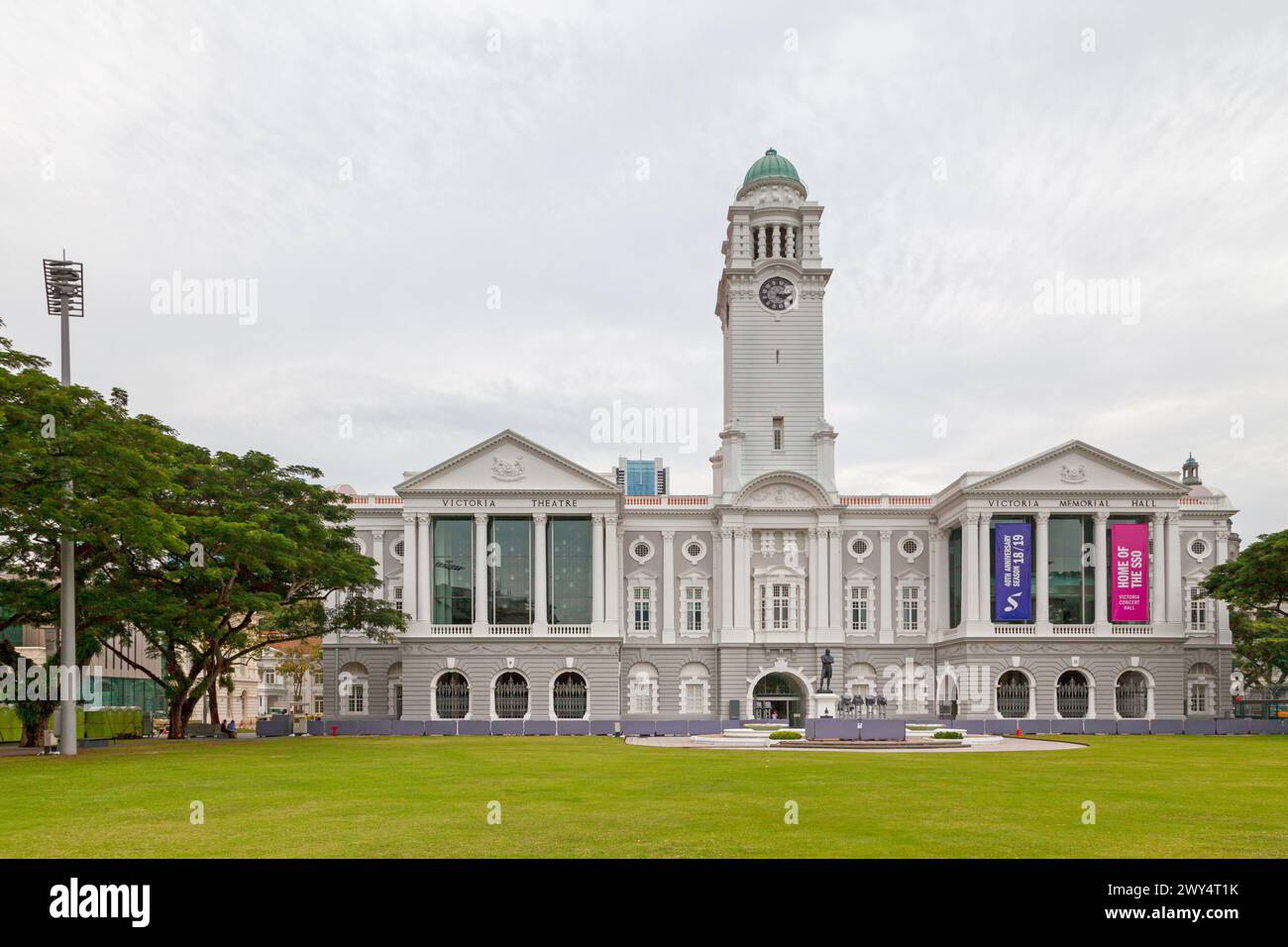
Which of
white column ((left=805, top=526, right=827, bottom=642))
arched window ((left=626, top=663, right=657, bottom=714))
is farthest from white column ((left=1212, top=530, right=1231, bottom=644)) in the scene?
arched window ((left=626, top=663, right=657, bottom=714))

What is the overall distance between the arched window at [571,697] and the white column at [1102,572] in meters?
31.1

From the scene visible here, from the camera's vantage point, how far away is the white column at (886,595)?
7244 cm

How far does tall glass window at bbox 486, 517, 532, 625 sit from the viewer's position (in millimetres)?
69562

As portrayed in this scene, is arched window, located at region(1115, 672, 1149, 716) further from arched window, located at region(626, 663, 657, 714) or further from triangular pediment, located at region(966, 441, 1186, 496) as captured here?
arched window, located at region(626, 663, 657, 714)

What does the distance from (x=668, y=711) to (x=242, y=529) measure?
3366 cm

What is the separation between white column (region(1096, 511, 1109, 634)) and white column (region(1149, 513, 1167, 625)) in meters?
2.92

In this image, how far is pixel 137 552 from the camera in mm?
46250

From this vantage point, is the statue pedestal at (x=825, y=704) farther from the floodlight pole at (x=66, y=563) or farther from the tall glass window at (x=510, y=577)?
the floodlight pole at (x=66, y=563)

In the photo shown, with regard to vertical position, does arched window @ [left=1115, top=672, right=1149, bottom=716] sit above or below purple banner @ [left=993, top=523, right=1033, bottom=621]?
below

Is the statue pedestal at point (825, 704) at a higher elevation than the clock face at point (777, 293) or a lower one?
lower

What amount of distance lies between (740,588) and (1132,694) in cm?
2418

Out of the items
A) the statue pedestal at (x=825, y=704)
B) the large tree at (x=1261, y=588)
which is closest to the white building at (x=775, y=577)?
the large tree at (x=1261, y=588)

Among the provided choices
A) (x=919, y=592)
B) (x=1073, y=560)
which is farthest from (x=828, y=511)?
(x=1073, y=560)
